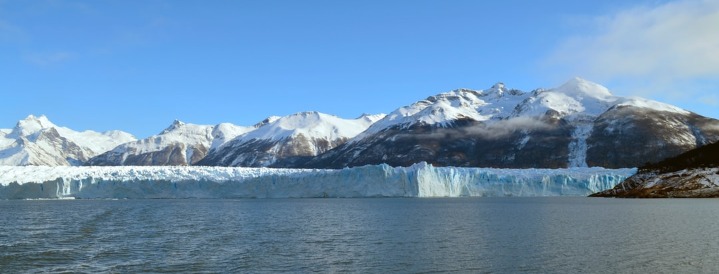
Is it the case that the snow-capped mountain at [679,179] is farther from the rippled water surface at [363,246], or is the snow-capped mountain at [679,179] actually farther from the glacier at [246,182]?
the rippled water surface at [363,246]

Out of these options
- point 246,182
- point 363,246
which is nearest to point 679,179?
point 246,182

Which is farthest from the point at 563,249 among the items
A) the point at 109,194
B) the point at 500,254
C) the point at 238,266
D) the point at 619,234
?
the point at 109,194

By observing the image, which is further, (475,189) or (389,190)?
(475,189)

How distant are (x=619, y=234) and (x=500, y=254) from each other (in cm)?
1230

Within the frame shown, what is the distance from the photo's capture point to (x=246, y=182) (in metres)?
103

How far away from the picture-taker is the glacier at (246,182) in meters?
96.6

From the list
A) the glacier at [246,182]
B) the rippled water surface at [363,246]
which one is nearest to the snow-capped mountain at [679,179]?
the glacier at [246,182]

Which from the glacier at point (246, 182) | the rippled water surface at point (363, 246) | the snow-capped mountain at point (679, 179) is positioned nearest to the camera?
the rippled water surface at point (363, 246)

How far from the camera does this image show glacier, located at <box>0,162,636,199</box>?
96.6 metres

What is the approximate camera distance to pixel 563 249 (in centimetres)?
3172

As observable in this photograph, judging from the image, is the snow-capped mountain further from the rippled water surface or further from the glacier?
the rippled water surface

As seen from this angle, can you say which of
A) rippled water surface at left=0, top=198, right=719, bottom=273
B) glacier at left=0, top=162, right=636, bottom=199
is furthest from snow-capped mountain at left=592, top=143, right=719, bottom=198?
rippled water surface at left=0, top=198, right=719, bottom=273

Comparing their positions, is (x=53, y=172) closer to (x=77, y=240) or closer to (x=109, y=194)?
(x=109, y=194)

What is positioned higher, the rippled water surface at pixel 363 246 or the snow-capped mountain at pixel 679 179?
the snow-capped mountain at pixel 679 179
